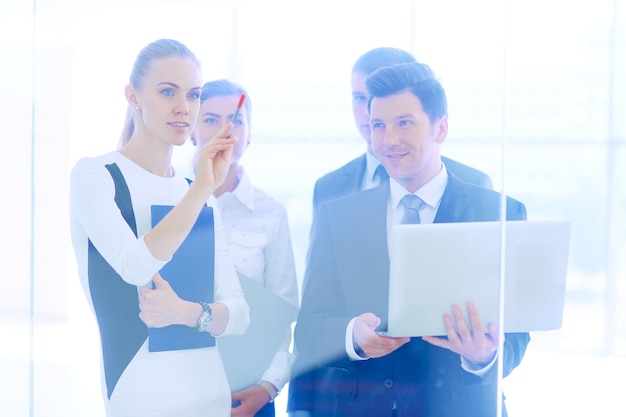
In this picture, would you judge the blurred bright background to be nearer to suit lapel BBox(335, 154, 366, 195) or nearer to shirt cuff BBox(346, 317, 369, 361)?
suit lapel BBox(335, 154, 366, 195)

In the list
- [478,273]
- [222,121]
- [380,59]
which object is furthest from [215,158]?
[478,273]

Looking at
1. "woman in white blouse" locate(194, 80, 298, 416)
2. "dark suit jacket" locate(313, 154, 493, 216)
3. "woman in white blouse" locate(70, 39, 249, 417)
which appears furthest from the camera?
"dark suit jacket" locate(313, 154, 493, 216)

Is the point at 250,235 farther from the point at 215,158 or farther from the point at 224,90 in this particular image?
the point at 224,90

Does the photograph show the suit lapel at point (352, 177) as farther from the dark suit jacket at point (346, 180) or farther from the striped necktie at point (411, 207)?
the striped necktie at point (411, 207)

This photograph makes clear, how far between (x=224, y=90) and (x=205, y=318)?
66 centimetres

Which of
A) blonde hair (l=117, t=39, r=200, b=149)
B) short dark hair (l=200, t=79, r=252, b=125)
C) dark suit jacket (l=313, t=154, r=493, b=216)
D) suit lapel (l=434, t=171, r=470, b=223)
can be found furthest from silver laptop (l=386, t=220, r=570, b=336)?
blonde hair (l=117, t=39, r=200, b=149)

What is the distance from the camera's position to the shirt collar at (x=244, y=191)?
1886mm

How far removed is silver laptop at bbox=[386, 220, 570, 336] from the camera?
5.90 feet

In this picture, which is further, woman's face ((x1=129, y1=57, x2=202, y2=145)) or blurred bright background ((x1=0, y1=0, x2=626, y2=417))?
blurred bright background ((x1=0, y1=0, x2=626, y2=417))

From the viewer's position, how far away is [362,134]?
1930 mm

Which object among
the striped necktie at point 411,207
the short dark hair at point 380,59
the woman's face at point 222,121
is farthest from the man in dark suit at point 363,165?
the woman's face at point 222,121

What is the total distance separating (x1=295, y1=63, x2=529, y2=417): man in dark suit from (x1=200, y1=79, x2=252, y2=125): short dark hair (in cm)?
37

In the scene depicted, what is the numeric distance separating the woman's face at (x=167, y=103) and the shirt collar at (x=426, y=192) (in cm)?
61

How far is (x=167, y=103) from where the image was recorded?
1782 millimetres
